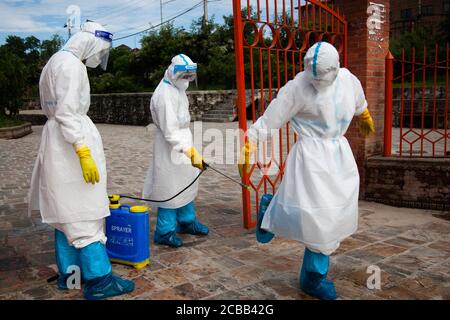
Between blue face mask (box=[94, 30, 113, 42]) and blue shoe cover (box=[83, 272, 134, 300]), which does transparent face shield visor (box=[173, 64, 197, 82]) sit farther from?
blue shoe cover (box=[83, 272, 134, 300])

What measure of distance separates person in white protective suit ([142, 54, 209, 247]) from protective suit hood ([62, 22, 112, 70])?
2.83 ft

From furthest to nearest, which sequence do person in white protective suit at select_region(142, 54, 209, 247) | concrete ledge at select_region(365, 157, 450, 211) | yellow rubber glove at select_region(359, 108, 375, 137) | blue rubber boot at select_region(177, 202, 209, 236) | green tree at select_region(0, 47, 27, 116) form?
1. green tree at select_region(0, 47, 27, 116)
2. concrete ledge at select_region(365, 157, 450, 211)
3. blue rubber boot at select_region(177, 202, 209, 236)
4. person in white protective suit at select_region(142, 54, 209, 247)
5. yellow rubber glove at select_region(359, 108, 375, 137)

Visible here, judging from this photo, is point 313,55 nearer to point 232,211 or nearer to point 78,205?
point 78,205

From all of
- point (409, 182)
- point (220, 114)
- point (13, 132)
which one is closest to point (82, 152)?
point (409, 182)

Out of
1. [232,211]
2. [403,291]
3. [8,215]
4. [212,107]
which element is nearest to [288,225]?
[403,291]

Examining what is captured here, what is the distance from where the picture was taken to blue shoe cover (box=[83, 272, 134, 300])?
3.14 meters

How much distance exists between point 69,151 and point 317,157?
5.60ft

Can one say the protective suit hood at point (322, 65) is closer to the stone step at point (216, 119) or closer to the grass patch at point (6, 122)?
the stone step at point (216, 119)

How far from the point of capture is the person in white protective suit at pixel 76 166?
298 cm

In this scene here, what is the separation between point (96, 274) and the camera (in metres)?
3.13

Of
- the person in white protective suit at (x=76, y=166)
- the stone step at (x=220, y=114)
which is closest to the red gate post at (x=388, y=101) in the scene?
the person in white protective suit at (x=76, y=166)

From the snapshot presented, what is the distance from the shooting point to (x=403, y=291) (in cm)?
327

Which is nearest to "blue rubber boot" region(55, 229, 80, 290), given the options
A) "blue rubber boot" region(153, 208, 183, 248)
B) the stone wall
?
"blue rubber boot" region(153, 208, 183, 248)

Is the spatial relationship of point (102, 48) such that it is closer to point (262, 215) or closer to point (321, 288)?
point (262, 215)
